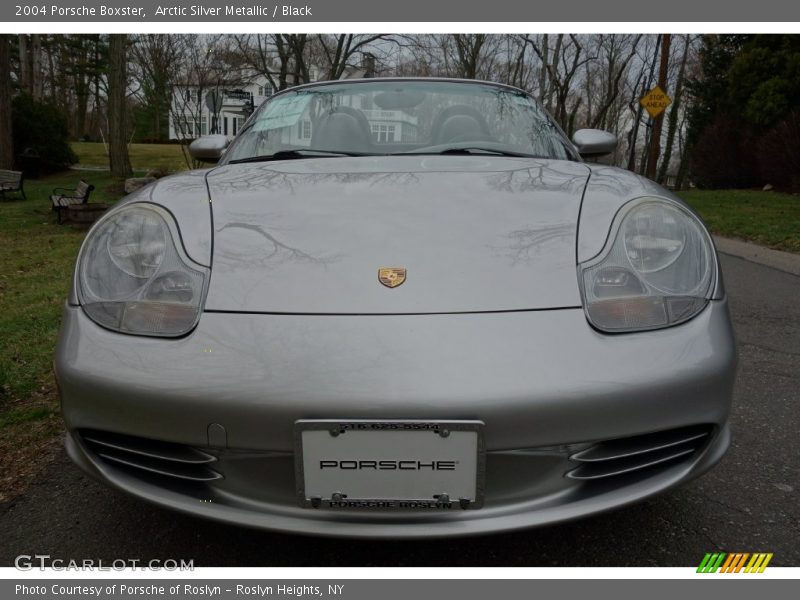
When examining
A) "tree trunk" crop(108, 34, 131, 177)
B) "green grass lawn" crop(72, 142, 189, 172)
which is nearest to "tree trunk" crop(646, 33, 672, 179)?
"tree trunk" crop(108, 34, 131, 177)

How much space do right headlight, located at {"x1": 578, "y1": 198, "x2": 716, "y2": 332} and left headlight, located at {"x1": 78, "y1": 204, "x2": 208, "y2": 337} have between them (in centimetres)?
91

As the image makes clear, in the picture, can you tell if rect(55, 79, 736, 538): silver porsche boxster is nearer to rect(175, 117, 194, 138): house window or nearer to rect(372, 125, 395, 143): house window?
rect(372, 125, 395, 143): house window

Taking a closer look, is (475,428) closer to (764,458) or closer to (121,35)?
(764,458)

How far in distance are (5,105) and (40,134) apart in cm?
608

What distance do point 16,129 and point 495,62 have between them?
20.2m

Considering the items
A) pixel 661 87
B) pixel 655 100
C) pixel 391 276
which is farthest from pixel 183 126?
pixel 391 276

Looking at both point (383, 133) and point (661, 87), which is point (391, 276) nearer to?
point (383, 133)

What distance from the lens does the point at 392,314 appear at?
4.42 feet

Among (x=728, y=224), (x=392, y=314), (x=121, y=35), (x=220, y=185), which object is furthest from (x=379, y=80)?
(x=121, y=35)

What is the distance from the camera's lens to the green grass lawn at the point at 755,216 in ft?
27.2

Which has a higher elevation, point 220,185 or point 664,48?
point 664,48

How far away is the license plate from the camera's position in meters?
1.23

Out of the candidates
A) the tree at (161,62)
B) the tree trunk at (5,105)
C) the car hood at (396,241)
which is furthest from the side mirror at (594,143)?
the tree trunk at (5,105)

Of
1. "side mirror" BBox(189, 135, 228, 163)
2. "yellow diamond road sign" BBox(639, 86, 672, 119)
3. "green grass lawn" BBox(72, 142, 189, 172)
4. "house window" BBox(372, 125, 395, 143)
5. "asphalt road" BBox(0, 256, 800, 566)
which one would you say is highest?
"yellow diamond road sign" BBox(639, 86, 672, 119)
